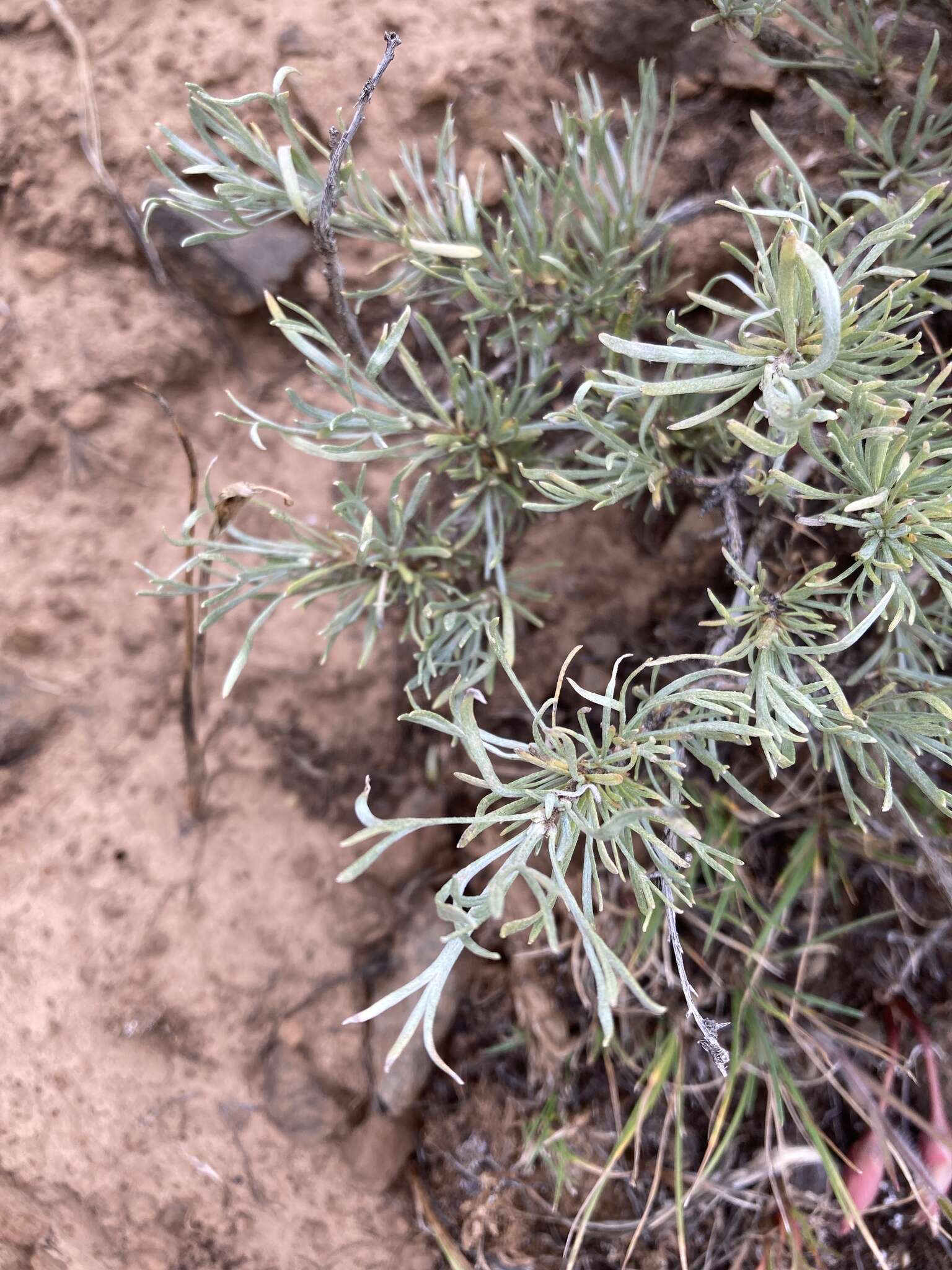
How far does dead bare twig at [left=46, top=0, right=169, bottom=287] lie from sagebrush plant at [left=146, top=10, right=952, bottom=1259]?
5.7 inches

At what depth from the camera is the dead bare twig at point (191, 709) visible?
143cm

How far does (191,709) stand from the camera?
58.5 inches

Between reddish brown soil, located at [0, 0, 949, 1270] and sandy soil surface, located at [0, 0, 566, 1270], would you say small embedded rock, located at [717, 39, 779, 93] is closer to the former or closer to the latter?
reddish brown soil, located at [0, 0, 949, 1270]

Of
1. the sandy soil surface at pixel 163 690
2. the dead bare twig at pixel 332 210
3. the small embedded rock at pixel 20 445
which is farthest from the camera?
the small embedded rock at pixel 20 445

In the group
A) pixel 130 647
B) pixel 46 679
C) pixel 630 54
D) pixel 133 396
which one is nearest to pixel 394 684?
pixel 130 647

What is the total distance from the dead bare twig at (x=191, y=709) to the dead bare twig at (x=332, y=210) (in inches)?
15.9

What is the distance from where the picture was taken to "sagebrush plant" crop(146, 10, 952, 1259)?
94 cm

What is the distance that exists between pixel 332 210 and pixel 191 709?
84cm

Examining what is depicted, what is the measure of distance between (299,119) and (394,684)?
1025 mm

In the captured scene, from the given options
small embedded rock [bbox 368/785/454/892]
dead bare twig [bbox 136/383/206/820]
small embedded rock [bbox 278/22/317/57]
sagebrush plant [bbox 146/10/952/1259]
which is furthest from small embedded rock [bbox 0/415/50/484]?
small embedded rock [bbox 368/785/454/892]

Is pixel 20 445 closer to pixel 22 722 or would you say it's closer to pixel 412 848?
pixel 22 722

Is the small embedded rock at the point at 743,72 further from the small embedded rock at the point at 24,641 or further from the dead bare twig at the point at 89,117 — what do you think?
the small embedded rock at the point at 24,641

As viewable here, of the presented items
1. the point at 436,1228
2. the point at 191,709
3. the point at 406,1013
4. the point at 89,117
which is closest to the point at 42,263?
the point at 89,117

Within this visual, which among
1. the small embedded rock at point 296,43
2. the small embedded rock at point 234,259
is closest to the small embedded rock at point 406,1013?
the small embedded rock at point 234,259
